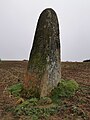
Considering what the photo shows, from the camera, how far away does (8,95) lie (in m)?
9.70

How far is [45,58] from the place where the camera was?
9.46 m

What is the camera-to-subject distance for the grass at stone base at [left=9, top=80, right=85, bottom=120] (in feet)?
26.8

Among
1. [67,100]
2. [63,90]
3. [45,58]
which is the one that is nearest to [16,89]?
[45,58]

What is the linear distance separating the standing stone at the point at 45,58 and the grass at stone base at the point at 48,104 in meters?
0.26

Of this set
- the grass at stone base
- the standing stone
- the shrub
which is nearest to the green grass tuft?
the grass at stone base

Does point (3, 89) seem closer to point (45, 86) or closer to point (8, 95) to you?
point (8, 95)

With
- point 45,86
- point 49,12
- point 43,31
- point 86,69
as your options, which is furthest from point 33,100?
point 86,69

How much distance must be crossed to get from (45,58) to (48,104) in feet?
4.85

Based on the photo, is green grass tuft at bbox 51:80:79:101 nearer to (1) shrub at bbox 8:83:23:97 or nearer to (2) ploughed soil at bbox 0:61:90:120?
(2) ploughed soil at bbox 0:61:90:120

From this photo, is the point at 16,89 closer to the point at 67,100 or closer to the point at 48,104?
the point at 48,104

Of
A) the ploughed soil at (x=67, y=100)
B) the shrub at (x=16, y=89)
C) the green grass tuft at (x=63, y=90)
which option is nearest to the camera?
the ploughed soil at (x=67, y=100)

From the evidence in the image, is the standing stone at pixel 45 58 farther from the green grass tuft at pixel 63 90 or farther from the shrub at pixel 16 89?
the shrub at pixel 16 89

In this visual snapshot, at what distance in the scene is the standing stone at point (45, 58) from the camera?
9305 mm

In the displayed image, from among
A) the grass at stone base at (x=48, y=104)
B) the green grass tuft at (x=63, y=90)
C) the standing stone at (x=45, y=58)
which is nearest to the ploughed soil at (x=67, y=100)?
the grass at stone base at (x=48, y=104)
